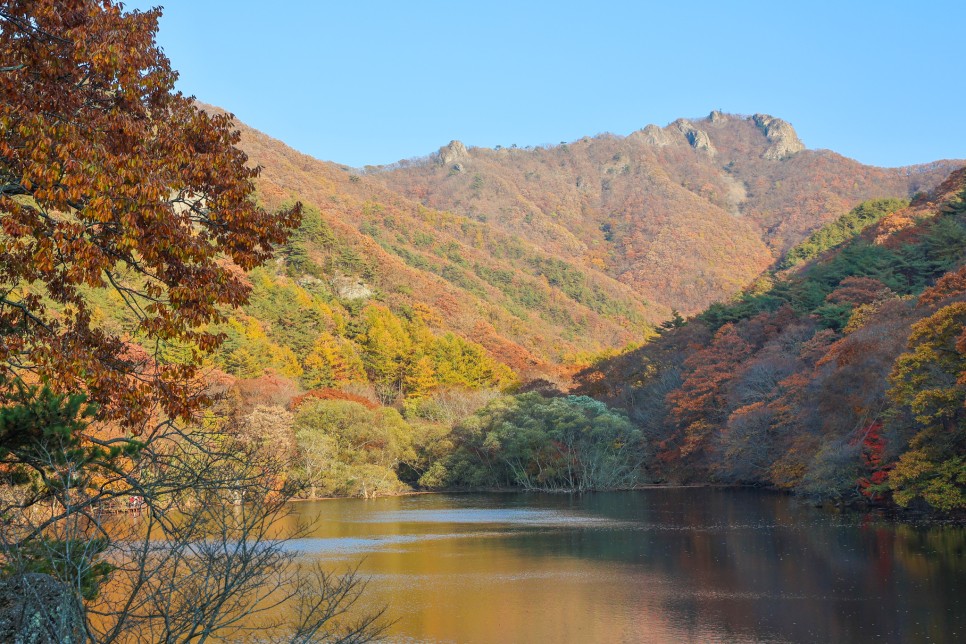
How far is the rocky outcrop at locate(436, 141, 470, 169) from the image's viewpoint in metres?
178

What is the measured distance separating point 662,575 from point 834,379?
1493 cm

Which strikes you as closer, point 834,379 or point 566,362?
point 834,379

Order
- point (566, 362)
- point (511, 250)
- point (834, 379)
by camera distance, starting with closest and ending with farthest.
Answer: point (834, 379), point (566, 362), point (511, 250)

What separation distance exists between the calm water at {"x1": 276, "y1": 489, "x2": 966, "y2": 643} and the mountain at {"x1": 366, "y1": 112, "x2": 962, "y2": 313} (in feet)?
309

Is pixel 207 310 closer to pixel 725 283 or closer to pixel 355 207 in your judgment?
pixel 355 207

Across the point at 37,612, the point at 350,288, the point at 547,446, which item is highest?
the point at 350,288

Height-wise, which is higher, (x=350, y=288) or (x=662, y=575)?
(x=350, y=288)

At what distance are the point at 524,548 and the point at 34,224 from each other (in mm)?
20441

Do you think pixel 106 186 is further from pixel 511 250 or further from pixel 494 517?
pixel 511 250

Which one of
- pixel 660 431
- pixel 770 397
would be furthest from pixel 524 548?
pixel 660 431

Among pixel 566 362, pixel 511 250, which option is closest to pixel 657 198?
pixel 511 250

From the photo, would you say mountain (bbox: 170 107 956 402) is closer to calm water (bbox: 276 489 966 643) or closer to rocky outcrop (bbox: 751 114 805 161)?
rocky outcrop (bbox: 751 114 805 161)

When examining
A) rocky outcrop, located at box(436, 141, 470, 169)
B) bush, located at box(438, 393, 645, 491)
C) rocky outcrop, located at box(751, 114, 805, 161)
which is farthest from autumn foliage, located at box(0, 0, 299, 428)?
rocky outcrop, located at box(751, 114, 805, 161)

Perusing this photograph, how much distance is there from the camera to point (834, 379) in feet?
105
